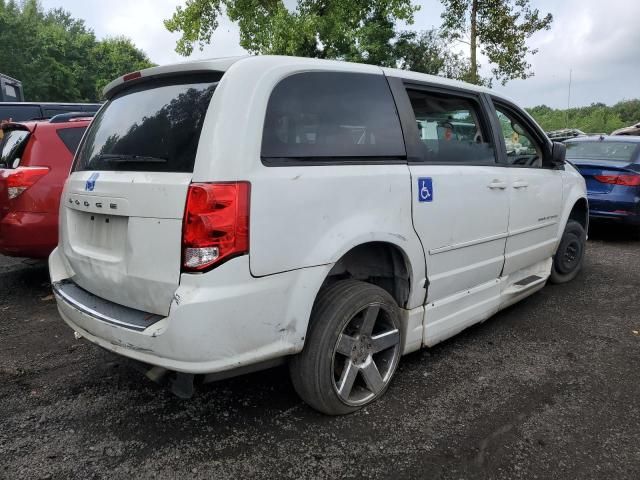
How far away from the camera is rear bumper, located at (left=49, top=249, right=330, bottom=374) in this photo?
2.01 metres

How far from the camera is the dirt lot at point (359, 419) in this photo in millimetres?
2229

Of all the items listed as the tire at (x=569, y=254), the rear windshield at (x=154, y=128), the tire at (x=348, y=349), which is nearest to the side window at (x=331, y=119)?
the rear windshield at (x=154, y=128)

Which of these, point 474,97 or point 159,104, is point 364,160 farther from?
point 474,97

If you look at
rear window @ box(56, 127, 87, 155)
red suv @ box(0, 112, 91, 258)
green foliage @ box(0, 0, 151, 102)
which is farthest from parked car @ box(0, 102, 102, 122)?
green foliage @ box(0, 0, 151, 102)

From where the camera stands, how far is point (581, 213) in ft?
16.4

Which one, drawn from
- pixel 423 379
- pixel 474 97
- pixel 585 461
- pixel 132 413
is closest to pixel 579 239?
pixel 474 97

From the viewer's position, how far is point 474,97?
3471mm

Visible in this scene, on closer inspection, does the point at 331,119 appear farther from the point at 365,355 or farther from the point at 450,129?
→ the point at 365,355

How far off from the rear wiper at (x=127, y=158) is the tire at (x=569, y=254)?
389 centimetres

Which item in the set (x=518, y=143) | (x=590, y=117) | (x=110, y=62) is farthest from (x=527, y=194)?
(x=110, y=62)

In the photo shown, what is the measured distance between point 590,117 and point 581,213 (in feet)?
121

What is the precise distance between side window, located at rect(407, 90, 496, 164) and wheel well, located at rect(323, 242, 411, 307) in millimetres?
611

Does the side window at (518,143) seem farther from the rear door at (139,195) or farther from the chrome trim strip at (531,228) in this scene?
the rear door at (139,195)

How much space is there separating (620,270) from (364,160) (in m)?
4.33
